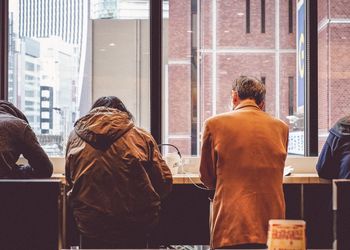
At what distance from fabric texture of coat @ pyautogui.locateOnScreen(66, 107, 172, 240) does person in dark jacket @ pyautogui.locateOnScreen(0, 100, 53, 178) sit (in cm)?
77

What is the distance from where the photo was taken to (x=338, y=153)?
3.49 meters

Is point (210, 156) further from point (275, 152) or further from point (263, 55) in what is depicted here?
point (263, 55)

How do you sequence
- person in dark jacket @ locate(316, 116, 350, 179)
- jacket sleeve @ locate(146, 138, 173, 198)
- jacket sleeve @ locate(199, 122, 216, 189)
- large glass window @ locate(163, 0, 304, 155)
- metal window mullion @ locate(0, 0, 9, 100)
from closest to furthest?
jacket sleeve @ locate(146, 138, 173, 198) < jacket sleeve @ locate(199, 122, 216, 189) < person in dark jacket @ locate(316, 116, 350, 179) < metal window mullion @ locate(0, 0, 9, 100) < large glass window @ locate(163, 0, 304, 155)

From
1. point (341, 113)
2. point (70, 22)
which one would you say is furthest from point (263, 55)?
point (70, 22)

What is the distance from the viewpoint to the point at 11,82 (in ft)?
15.8

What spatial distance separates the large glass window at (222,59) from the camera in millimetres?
4918

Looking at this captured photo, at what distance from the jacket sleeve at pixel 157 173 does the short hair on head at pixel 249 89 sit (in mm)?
586

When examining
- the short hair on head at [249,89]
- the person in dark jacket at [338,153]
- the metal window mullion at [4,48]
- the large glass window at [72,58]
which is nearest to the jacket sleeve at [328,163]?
the person in dark jacket at [338,153]

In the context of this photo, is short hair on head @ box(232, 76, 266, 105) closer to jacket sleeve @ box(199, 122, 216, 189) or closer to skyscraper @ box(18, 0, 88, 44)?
jacket sleeve @ box(199, 122, 216, 189)

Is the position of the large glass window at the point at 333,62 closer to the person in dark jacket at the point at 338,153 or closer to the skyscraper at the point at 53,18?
the person in dark jacket at the point at 338,153

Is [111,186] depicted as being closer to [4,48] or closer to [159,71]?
[159,71]

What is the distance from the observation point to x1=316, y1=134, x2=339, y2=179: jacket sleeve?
3529 mm

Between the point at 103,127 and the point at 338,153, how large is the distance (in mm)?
1782

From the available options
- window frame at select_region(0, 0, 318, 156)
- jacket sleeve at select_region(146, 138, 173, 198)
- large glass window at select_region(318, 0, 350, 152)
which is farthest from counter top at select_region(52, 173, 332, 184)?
jacket sleeve at select_region(146, 138, 173, 198)
